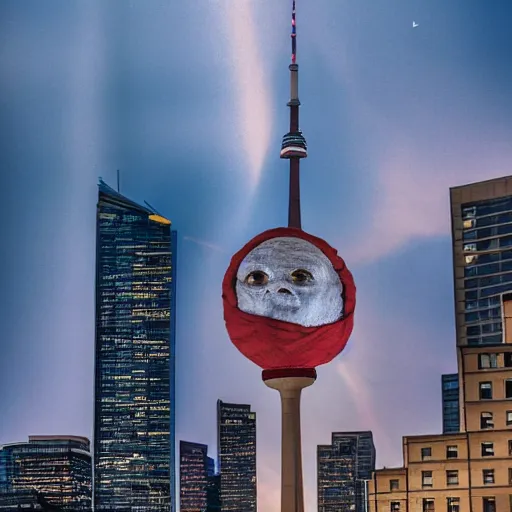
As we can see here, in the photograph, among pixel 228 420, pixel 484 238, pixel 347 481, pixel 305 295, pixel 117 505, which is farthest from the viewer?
pixel 228 420

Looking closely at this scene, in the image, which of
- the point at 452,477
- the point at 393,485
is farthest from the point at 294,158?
the point at 452,477

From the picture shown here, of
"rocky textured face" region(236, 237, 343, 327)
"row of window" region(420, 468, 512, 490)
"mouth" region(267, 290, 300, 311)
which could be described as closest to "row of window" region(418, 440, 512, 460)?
Result: "row of window" region(420, 468, 512, 490)

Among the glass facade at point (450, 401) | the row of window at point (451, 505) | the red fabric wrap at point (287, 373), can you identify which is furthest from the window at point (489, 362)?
the glass facade at point (450, 401)

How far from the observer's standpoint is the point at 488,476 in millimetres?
37500

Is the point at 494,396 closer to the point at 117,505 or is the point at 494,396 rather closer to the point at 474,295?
the point at 474,295

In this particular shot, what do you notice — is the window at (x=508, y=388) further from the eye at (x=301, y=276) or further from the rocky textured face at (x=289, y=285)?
the eye at (x=301, y=276)

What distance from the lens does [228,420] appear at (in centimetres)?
12925

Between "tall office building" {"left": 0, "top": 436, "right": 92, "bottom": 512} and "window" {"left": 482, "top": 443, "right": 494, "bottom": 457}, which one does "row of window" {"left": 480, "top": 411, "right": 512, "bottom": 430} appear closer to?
"window" {"left": 482, "top": 443, "right": 494, "bottom": 457}

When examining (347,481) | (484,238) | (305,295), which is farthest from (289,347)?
(347,481)

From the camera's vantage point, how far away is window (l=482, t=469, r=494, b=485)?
37375 mm

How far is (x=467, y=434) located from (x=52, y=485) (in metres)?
85.6

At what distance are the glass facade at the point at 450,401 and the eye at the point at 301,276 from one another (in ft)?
160

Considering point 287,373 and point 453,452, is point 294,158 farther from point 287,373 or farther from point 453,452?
point 287,373

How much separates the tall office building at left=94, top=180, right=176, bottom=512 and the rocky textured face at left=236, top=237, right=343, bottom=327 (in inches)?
3333
